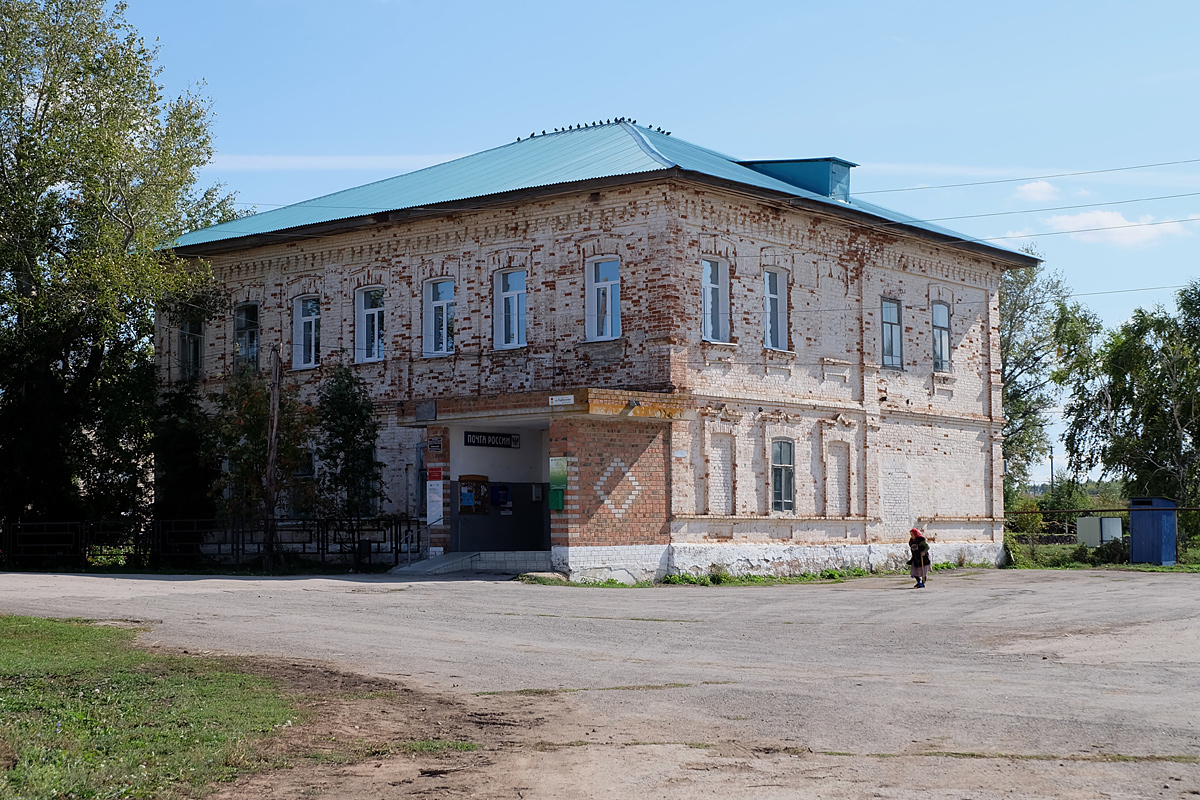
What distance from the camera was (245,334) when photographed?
109ft

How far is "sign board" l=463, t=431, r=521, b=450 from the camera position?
26297mm

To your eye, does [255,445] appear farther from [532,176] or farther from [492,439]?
[532,176]

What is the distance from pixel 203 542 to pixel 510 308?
910 cm

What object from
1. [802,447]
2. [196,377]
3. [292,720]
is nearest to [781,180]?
[802,447]

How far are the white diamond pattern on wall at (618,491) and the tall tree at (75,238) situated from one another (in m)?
12.6

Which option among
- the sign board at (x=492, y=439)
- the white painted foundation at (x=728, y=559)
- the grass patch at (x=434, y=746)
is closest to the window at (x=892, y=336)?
the white painted foundation at (x=728, y=559)

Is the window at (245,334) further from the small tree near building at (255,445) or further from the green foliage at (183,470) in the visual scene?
the small tree near building at (255,445)

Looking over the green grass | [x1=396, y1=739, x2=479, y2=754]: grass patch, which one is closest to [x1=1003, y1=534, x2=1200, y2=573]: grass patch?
the green grass

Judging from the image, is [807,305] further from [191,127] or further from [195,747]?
[195,747]

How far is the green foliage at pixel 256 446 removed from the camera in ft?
96.8

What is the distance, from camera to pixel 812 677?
11.5 meters

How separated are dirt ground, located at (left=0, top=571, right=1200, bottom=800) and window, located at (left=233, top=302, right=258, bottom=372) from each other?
12.9m

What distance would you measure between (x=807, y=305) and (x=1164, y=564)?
12.0 metres

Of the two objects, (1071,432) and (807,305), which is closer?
(807,305)
